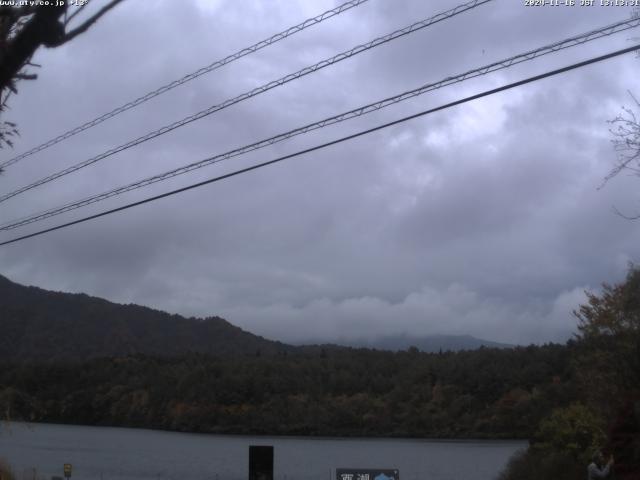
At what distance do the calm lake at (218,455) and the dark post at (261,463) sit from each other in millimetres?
23088

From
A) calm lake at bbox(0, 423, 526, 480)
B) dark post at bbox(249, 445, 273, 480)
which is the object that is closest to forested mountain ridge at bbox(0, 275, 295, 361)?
calm lake at bbox(0, 423, 526, 480)

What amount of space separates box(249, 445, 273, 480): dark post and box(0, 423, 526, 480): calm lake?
23088mm

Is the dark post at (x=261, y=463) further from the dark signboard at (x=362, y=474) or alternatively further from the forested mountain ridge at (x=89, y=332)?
the forested mountain ridge at (x=89, y=332)

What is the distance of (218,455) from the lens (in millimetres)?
61531

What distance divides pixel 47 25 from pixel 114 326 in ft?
393

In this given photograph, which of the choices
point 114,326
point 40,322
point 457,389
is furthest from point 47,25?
point 114,326

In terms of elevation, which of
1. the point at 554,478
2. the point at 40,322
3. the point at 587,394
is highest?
the point at 40,322

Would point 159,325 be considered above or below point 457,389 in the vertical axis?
above

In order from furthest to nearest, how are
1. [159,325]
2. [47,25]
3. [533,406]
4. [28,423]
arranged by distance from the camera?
[159,325] → [533,406] → [28,423] → [47,25]

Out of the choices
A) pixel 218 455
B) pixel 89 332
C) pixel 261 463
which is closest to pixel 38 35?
pixel 261 463

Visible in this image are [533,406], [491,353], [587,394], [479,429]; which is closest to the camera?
[587,394]

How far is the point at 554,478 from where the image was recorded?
27969 mm

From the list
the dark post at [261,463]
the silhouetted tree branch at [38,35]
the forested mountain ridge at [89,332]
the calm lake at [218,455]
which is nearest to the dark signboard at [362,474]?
the dark post at [261,463]

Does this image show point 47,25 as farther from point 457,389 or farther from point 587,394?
point 457,389
